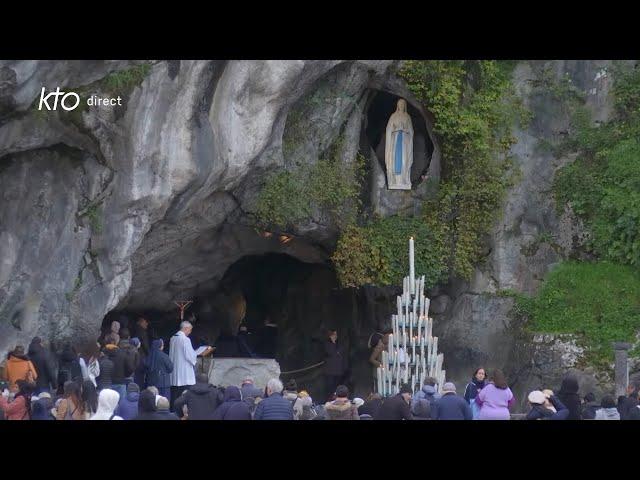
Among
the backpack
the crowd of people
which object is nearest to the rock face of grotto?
the backpack

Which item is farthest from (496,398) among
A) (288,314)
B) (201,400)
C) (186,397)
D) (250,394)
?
(288,314)

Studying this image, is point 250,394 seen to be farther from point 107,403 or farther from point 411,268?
point 411,268

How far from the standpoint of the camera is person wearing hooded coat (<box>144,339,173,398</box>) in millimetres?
16922

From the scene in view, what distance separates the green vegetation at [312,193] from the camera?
68.1 ft

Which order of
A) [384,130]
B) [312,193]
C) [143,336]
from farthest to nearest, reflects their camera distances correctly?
1. [384,130]
2. [312,193]
3. [143,336]

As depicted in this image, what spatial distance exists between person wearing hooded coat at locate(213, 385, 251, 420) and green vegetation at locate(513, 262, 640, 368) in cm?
874

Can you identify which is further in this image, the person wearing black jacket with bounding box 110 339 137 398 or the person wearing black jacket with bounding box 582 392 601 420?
the person wearing black jacket with bounding box 110 339 137 398

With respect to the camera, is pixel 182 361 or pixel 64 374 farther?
pixel 182 361

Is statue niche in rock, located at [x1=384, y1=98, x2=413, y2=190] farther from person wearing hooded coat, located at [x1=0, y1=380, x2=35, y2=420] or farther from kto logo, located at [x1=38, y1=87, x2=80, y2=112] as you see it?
person wearing hooded coat, located at [x1=0, y1=380, x2=35, y2=420]

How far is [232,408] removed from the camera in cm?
1216

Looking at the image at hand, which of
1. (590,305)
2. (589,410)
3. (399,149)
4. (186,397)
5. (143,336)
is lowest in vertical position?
(589,410)

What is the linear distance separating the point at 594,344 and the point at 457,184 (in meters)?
3.47

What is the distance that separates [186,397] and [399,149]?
372 inches

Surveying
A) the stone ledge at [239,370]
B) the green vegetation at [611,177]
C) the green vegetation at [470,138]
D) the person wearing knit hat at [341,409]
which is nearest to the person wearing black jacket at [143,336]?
the stone ledge at [239,370]
